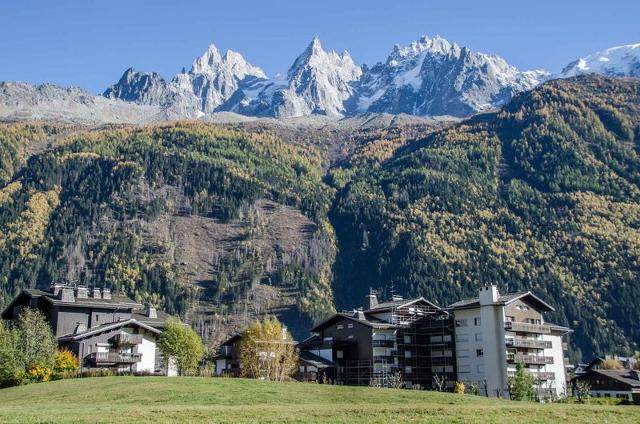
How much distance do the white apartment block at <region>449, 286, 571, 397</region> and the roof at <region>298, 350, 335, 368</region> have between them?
21.1 m

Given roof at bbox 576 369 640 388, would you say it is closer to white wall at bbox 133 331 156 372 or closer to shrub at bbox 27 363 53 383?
white wall at bbox 133 331 156 372

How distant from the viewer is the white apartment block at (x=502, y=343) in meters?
108

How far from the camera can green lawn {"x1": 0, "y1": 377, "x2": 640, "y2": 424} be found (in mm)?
45812

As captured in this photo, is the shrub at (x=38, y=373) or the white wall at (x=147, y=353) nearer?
the shrub at (x=38, y=373)

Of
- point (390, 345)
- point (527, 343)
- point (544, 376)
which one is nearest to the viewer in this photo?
point (527, 343)

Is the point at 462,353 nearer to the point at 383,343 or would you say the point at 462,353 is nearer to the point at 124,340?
the point at 383,343

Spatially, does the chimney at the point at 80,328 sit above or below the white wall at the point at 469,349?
above

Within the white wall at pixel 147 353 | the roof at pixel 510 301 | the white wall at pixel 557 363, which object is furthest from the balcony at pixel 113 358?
the white wall at pixel 557 363

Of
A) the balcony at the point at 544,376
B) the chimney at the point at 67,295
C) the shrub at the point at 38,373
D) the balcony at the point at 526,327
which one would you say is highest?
the chimney at the point at 67,295

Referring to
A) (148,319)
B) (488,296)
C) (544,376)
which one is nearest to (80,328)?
(148,319)

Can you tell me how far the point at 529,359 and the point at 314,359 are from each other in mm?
33885

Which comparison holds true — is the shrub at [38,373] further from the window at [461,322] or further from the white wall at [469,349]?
the window at [461,322]

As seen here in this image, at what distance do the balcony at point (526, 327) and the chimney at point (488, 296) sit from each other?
4036mm

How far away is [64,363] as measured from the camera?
88938 millimetres
